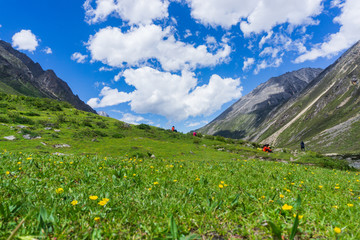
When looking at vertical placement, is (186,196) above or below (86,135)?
below

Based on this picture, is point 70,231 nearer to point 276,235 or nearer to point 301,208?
point 276,235

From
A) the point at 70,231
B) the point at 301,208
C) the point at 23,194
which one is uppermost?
the point at 23,194

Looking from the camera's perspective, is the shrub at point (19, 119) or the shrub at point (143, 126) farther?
the shrub at point (143, 126)

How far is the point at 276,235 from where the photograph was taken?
312cm

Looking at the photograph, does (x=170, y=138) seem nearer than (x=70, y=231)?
No

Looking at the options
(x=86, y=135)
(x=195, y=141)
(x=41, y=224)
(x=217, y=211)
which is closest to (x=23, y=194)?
(x=41, y=224)

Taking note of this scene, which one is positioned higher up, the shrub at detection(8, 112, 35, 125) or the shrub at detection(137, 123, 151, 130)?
the shrub at detection(8, 112, 35, 125)

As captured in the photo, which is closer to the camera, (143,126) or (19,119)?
(19,119)

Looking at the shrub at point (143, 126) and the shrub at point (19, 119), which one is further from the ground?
the shrub at point (19, 119)

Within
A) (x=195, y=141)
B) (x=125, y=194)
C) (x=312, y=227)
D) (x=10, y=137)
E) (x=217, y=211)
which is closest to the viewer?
(x=312, y=227)

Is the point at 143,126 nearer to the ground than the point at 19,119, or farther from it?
nearer to the ground

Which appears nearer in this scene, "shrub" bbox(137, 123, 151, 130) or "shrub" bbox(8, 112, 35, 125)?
"shrub" bbox(8, 112, 35, 125)

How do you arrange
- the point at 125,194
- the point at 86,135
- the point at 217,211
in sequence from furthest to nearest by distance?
the point at 86,135
the point at 125,194
the point at 217,211

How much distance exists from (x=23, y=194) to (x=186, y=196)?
424 centimetres
